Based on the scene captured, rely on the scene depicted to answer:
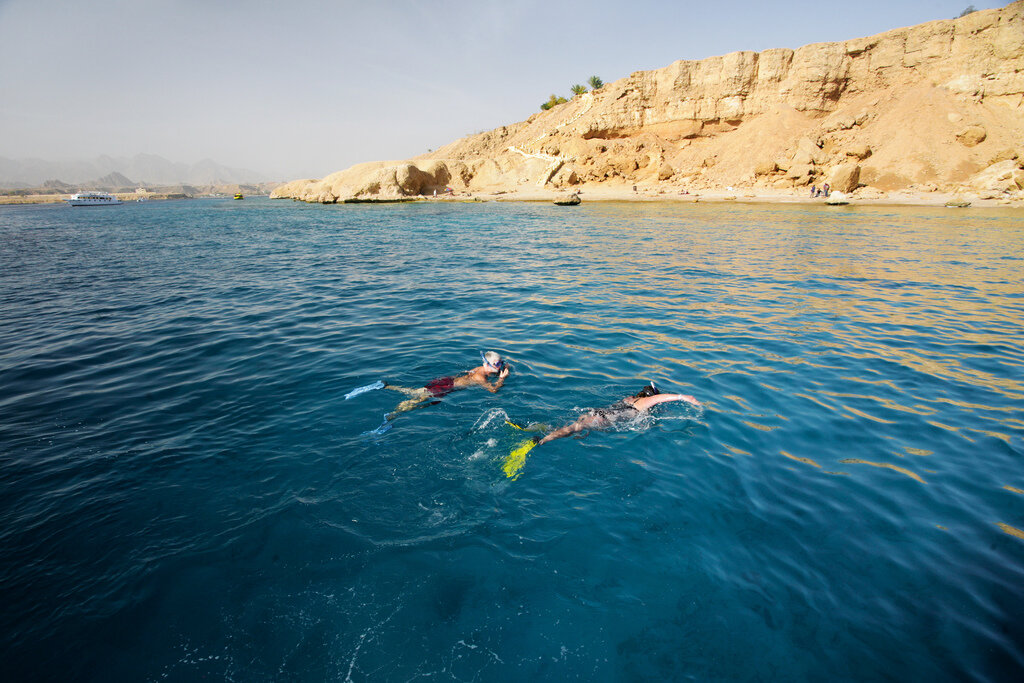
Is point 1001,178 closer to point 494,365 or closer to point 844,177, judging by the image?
point 844,177

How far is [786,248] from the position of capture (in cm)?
1914

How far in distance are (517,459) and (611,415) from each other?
1634 mm

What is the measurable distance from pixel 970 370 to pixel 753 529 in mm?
6680

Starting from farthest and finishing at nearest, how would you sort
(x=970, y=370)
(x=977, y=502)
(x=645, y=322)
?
(x=645, y=322) → (x=970, y=370) → (x=977, y=502)

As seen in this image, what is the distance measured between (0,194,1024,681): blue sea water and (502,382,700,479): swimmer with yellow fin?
0.18m

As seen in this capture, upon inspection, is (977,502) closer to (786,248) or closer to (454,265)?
(454,265)

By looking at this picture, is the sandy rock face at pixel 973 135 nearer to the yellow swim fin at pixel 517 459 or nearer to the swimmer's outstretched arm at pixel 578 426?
the swimmer's outstretched arm at pixel 578 426

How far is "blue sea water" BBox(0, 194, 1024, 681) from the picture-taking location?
10.7 feet

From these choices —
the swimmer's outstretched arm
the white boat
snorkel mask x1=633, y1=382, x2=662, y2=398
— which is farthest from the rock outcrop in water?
the swimmer's outstretched arm

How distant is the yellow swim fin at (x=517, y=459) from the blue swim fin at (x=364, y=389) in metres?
2.74

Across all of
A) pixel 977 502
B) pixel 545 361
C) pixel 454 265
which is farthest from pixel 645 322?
pixel 454 265

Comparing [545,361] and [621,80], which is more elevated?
[621,80]

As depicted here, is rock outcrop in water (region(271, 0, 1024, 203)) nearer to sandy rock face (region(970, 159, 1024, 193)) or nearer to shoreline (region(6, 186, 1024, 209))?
sandy rock face (region(970, 159, 1024, 193))


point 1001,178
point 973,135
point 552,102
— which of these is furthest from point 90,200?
point 973,135
